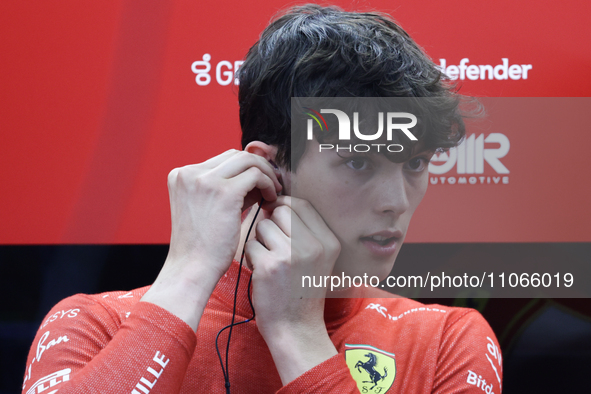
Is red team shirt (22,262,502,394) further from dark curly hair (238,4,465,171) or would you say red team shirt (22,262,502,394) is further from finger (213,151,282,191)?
dark curly hair (238,4,465,171)

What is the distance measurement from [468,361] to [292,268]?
0.45 m

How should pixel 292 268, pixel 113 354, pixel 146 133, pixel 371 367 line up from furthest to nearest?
pixel 146 133, pixel 371 367, pixel 292 268, pixel 113 354

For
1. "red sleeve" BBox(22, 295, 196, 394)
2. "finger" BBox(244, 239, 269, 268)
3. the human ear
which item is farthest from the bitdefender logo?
"red sleeve" BBox(22, 295, 196, 394)

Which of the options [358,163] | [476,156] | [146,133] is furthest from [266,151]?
[476,156]

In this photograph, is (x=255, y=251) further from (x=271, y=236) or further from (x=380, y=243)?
(x=380, y=243)

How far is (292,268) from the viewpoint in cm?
99

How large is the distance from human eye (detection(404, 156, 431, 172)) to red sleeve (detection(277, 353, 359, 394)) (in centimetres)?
47

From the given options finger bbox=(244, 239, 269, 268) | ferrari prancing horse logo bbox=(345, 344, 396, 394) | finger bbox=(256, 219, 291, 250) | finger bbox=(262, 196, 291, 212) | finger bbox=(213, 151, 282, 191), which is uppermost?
finger bbox=(213, 151, 282, 191)

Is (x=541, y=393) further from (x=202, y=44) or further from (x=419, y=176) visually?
(x=202, y=44)

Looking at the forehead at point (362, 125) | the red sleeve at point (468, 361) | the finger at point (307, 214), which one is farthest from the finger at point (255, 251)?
the red sleeve at point (468, 361)

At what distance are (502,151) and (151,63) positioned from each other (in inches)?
47.0

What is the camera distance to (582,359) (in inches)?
68.6

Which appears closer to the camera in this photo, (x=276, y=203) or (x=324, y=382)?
(x=324, y=382)

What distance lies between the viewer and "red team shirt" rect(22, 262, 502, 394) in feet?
2.86
